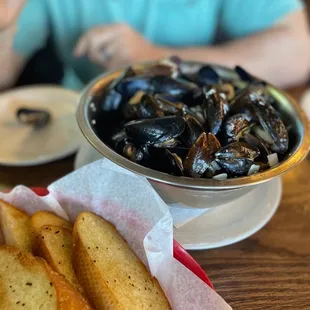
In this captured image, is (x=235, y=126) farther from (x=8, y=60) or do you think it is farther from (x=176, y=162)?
(x=8, y=60)

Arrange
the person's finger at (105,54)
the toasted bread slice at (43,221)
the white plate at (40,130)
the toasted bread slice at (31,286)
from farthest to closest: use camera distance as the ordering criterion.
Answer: the person's finger at (105,54) < the white plate at (40,130) < the toasted bread slice at (43,221) < the toasted bread slice at (31,286)

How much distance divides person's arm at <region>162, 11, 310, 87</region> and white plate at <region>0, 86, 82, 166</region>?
0.29m

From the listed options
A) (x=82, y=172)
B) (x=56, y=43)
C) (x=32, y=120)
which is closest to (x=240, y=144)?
(x=82, y=172)

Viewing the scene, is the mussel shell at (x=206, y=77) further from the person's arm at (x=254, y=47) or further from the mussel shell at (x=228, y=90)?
the person's arm at (x=254, y=47)

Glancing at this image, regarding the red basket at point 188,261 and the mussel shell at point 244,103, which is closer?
the red basket at point 188,261

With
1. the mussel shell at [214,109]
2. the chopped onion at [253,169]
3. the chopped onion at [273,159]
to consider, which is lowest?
the chopped onion at [273,159]

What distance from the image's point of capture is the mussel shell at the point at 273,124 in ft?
2.29

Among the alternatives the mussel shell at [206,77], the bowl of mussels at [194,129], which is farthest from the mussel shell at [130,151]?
the mussel shell at [206,77]

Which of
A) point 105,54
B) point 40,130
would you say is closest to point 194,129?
point 40,130

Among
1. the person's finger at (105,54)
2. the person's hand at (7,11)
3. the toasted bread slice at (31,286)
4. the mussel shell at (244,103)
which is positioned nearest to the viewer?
the toasted bread slice at (31,286)

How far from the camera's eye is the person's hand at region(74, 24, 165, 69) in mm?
1035

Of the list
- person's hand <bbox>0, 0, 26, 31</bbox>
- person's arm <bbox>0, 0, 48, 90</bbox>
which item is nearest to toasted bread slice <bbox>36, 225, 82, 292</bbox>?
person's hand <bbox>0, 0, 26, 31</bbox>

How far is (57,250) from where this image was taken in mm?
593

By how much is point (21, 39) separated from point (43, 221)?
2.24 feet
